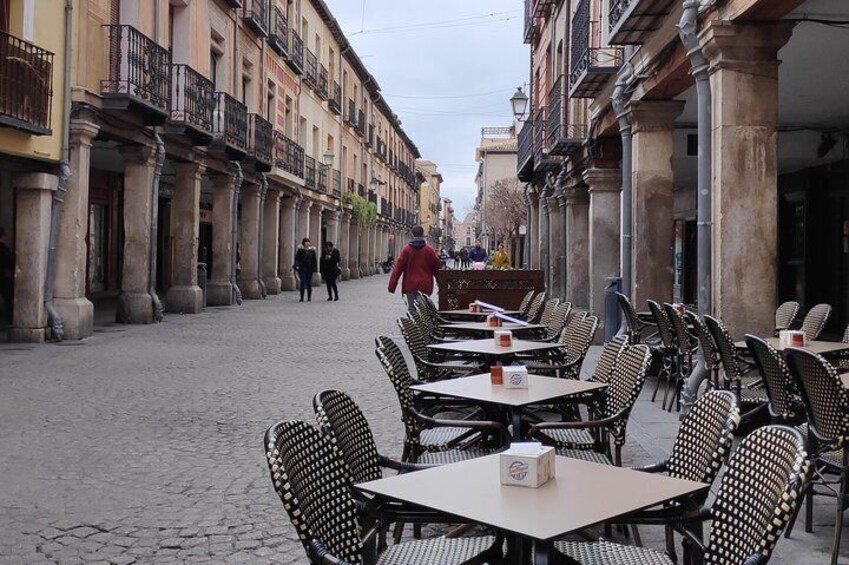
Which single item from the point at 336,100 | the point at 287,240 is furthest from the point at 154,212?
the point at 336,100

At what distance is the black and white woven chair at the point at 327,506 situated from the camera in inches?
103

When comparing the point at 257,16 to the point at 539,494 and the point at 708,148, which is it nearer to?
the point at 708,148

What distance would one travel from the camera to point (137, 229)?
15.5 metres

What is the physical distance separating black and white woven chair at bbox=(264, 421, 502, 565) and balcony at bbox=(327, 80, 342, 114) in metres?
31.7

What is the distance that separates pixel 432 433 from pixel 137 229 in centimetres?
1197

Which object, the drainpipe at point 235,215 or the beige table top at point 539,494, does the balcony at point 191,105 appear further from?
the beige table top at point 539,494

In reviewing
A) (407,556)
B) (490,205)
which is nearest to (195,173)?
(407,556)

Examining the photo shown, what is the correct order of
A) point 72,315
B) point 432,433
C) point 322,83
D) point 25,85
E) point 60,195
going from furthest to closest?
point 322,83
point 72,315
point 60,195
point 25,85
point 432,433

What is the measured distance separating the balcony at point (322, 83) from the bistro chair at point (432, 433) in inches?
1082

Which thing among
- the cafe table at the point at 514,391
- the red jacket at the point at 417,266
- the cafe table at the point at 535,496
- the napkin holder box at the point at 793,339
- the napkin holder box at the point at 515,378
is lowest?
the cafe table at the point at 535,496

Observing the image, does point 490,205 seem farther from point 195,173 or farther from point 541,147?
point 195,173

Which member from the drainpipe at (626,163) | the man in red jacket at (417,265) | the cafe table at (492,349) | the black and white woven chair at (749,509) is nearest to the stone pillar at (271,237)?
the man in red jacket at (417,265)

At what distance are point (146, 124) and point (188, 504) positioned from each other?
37.7ft

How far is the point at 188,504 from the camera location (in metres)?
4.81
